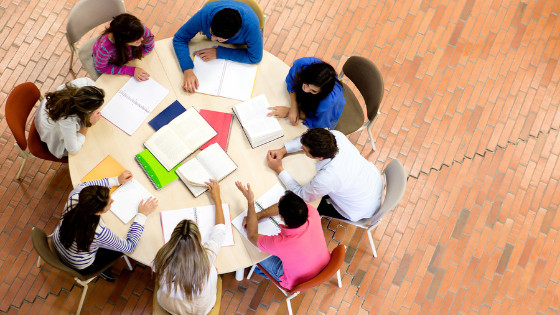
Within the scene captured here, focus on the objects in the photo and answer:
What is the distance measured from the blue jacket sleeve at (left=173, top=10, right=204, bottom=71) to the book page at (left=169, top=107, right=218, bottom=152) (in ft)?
1.17

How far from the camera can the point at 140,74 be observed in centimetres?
301

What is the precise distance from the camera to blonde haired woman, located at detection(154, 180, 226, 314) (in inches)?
93.5

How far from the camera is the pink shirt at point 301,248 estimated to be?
2.57m

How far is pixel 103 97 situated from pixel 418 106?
9.45 feet

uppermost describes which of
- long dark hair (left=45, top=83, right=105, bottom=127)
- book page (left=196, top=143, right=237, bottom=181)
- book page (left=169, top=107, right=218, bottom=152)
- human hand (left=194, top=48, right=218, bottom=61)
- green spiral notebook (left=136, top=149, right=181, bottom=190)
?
human hand (left=194, top=48, right=218, bottom=61)

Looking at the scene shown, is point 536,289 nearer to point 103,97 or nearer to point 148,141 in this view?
point 148,141

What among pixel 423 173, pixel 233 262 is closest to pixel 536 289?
pixel 423 173

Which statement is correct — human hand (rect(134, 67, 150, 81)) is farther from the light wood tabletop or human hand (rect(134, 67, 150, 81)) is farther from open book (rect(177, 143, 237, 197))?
open book (rect(177, 143, 237, 197))

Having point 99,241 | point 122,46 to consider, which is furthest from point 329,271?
point 122,46

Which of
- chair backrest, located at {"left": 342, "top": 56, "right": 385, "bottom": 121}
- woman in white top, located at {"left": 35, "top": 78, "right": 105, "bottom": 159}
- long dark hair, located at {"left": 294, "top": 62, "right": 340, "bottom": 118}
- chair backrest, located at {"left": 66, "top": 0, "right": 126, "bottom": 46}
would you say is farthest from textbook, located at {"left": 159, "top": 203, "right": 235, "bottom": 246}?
chair backrest, located at {"left": 66, "top": 0, "right": 126, "bottom": 46}

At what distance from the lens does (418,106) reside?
4.23 m

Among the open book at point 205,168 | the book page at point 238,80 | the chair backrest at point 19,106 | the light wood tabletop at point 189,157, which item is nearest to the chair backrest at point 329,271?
the light wood tabletop at point 189,157

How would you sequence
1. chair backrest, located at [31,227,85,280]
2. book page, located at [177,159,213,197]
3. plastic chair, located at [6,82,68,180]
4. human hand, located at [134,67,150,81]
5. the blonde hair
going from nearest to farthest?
the blonde hair
chair backrest, located at [31,227,85,280]
book page, located at [177,159,213,197]
plastic chair, located at [6,82,68,180]
human hand, located at [134,67,150,81]

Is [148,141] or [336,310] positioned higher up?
[148,141]
